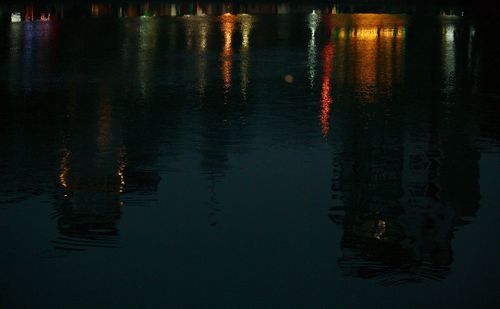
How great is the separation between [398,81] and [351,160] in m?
9.75

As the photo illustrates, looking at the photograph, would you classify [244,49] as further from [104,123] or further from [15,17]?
[15,17]

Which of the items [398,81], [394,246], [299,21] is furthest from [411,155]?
[299,21]

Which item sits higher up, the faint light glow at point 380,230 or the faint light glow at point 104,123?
the faint light glow at point 104,123

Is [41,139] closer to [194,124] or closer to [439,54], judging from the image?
[194,124]

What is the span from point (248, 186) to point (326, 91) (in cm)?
928

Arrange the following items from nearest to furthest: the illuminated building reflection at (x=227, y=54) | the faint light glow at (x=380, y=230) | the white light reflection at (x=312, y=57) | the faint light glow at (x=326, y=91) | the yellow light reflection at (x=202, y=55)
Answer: the faint light glow at (x=380, y=230)
the faint light glow at (x=326, y=91)
the yellow light reflection at (x=202, y=55)
the illuminated building reflection at (x=227, y=54)
the white light reflection at (x=312, y=57)

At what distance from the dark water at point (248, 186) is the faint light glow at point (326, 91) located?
8 cm

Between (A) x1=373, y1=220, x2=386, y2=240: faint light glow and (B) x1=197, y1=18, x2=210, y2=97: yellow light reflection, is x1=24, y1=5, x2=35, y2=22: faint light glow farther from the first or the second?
(A) x1=373, y1=220, x2=386, y2=240: faint light glow

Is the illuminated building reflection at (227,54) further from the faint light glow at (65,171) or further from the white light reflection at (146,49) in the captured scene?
the faint light glow at (65,171)

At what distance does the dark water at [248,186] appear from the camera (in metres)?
8.12

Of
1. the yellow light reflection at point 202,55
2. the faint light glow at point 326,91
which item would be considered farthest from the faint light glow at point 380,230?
the yellow light reflection at point 202,55

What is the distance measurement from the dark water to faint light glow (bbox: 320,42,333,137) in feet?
0.27

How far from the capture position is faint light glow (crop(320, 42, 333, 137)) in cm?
1639

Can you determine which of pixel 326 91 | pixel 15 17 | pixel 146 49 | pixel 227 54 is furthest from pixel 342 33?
pixel 326 91
